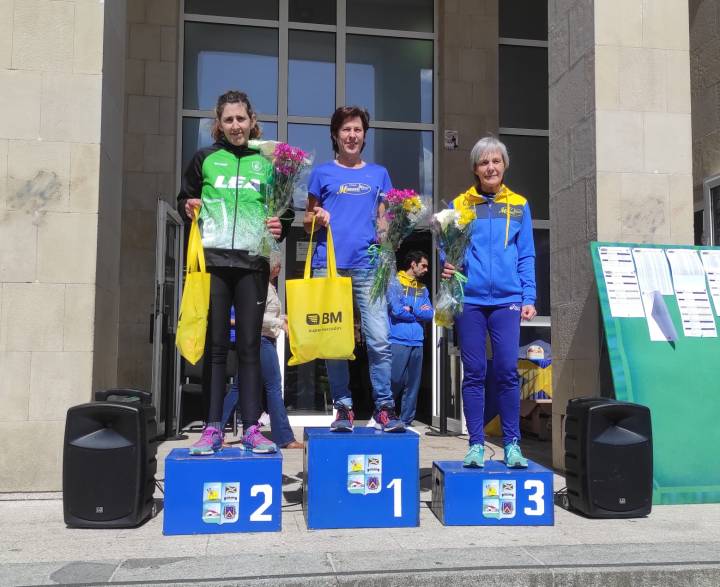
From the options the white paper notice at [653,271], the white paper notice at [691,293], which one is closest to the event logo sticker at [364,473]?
the white paper notice at [653,271]

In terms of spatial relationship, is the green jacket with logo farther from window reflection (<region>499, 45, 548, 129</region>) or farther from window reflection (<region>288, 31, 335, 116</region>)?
window reflection (<region>499, 45, 548, 129</region>)

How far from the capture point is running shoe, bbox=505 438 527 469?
4.48 meters

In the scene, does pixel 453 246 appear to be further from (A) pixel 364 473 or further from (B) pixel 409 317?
(B) pixel 409 317

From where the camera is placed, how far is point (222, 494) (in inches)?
164

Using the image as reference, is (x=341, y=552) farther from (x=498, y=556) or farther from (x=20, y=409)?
(x=20, y=409)

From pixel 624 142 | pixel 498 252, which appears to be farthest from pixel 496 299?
pixel 624 142

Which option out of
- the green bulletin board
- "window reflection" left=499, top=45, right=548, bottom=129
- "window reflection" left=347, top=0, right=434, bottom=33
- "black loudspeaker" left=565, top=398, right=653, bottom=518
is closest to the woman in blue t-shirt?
"black loudspeaker" left=565, top=398, right=653, bottom=518

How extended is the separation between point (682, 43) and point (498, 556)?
4.20 metres

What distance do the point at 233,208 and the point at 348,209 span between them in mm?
695

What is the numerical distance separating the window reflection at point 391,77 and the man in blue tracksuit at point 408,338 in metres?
2.45

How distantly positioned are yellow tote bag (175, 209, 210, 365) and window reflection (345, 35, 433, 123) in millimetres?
5988

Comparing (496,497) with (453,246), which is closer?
(496,497)

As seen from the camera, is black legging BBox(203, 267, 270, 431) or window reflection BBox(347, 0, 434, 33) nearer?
black legging BBox(203, 267, 270, 431)

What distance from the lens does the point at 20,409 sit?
16.7 feet
